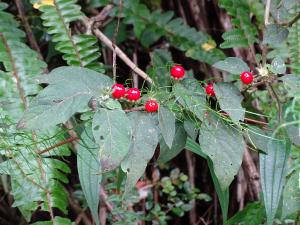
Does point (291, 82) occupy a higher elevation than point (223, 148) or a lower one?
higher

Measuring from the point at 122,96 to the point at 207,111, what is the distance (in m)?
0.20

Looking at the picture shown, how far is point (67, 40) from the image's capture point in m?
1.72

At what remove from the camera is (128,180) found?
979 mm

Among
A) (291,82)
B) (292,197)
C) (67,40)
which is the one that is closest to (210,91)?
(291,82)

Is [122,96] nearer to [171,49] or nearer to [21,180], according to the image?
[21,180]

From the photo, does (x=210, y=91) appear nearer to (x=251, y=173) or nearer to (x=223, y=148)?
(x=223, y=148)

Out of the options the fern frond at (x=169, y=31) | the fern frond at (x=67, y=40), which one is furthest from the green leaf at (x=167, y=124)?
the fern frond at (x=169, y=31)

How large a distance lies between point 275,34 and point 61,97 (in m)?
0.60

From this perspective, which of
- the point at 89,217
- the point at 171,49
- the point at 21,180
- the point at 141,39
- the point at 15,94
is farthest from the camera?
the point at 171,49

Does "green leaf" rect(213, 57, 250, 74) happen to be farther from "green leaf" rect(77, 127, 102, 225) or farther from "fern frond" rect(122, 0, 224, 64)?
"fern frond" rect(122, 0, 224, 64)

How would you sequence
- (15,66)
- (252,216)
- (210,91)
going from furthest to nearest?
(15,66), (252,216), (210,91)

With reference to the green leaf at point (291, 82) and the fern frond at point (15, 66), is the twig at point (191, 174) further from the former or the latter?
the green leaf at point (291, 82)

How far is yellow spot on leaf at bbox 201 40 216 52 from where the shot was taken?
2018 millimetres

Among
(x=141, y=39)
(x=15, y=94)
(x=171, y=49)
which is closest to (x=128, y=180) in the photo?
(x=15, y=94)
